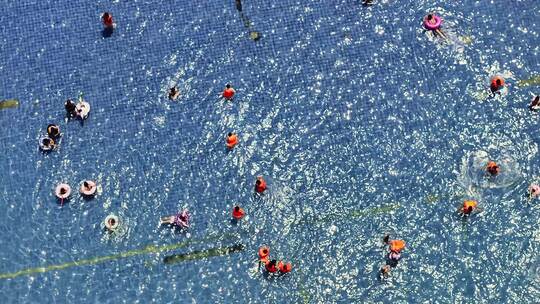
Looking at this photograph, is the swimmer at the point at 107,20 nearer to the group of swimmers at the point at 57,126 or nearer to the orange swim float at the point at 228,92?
the group of swimmers at the point at 57,126

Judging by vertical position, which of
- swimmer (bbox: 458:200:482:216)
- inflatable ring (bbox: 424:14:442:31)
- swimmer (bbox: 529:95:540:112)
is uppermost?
inflatable ring (bbox: 424:14:442:31)

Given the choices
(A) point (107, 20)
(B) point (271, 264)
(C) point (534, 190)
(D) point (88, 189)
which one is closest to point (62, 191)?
(D) point (88, 189)

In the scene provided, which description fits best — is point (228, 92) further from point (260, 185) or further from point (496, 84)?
point (496, 84)

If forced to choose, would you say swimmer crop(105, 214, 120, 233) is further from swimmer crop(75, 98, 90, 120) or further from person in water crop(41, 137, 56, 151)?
swimmer crop(75, 98, 90, 120)

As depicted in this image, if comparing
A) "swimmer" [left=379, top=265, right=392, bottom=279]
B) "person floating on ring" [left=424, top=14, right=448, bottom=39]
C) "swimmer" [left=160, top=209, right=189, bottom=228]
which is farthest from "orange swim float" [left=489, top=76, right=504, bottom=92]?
"swimmer" [left=160, top=209, right=189, bottom=228]

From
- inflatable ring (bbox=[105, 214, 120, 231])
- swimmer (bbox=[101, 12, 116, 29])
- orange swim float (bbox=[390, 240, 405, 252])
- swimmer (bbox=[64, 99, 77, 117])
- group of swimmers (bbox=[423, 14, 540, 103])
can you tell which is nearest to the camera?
orange swim float (bbox=[390, 240, 405, 252])

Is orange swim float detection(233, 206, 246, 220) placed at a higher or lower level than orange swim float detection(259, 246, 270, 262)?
higher

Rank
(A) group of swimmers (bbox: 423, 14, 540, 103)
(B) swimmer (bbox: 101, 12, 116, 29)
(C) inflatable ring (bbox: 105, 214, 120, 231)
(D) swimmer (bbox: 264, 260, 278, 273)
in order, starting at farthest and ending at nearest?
(B) swimmer (bbox: 101, 12, 116, 29) → (A) group of swimmers (bbox: 423, 14, 540, 103) → (C) inflatable ring (bbox: 105, 214, 120, 231) → (D) swimmer (bbox: 264, 260, 278, 273)
